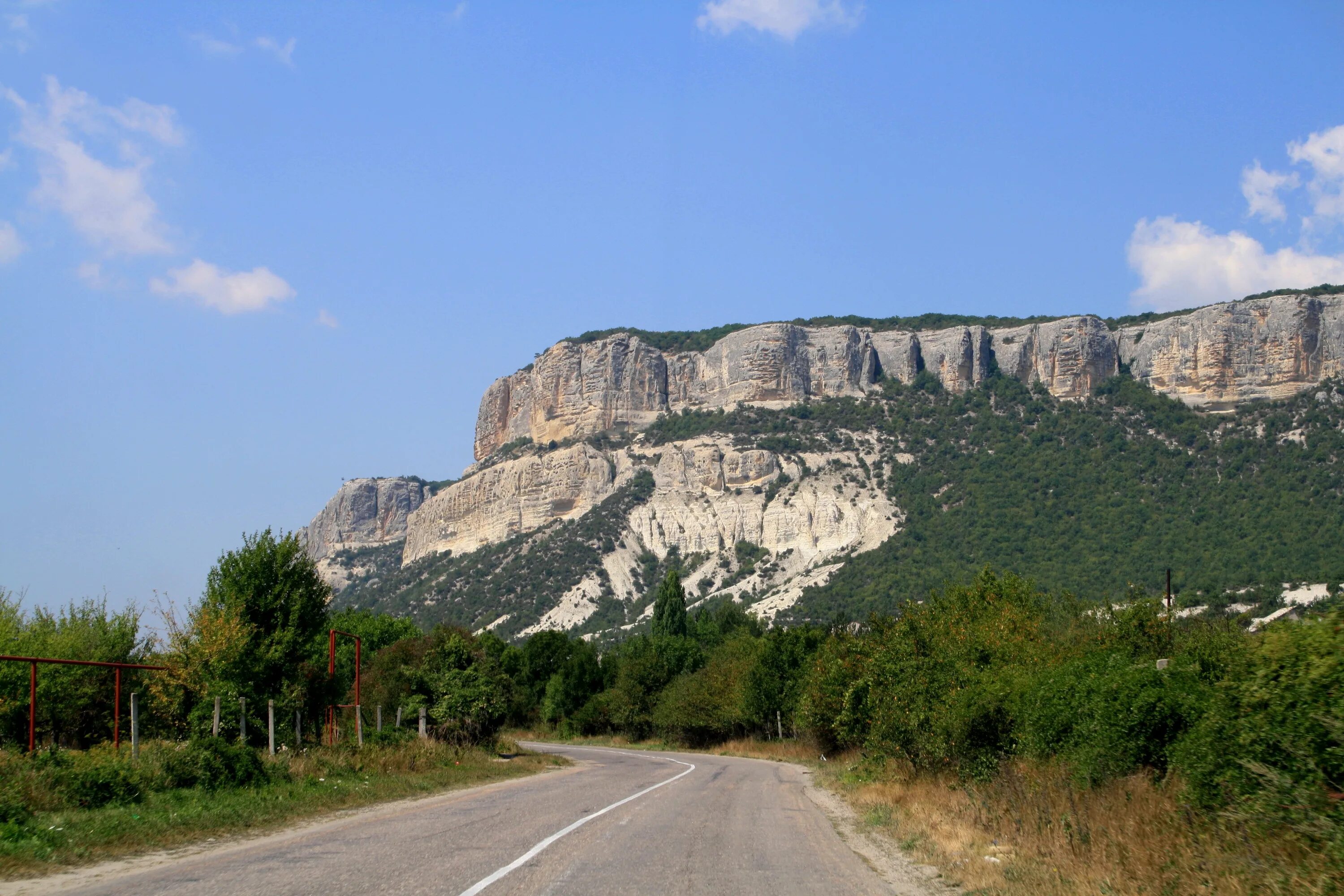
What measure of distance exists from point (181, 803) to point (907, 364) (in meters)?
133

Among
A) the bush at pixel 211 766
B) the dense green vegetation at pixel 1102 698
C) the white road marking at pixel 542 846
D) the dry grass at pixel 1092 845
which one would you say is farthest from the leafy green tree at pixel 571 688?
the dry grass at pixel 1092 845

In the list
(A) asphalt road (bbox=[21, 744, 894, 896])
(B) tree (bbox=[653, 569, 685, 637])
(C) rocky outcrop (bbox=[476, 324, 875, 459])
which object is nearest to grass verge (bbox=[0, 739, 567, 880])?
(A) asphalt road (bbox=[21, 744, 894, 896])

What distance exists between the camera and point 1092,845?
9766 mm

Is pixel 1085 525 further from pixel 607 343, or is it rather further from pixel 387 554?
pixel 387 554

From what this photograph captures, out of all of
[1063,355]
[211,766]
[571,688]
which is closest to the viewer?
[211,766]

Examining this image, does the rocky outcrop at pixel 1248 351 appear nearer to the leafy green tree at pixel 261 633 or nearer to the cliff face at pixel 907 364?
the cliff face at pixel 907 364

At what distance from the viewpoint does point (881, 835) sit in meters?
14.9

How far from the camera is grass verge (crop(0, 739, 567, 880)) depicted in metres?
10.5

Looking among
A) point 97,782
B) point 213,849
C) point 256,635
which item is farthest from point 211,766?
point 256,635

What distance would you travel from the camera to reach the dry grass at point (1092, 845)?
7520 mm

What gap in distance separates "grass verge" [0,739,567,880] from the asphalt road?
80cm

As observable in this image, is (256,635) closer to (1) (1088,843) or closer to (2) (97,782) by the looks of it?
(2) (97,782)

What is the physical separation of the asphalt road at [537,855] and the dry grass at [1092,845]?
4.05 ft

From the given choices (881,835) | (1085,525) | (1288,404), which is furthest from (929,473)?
(881,835)
